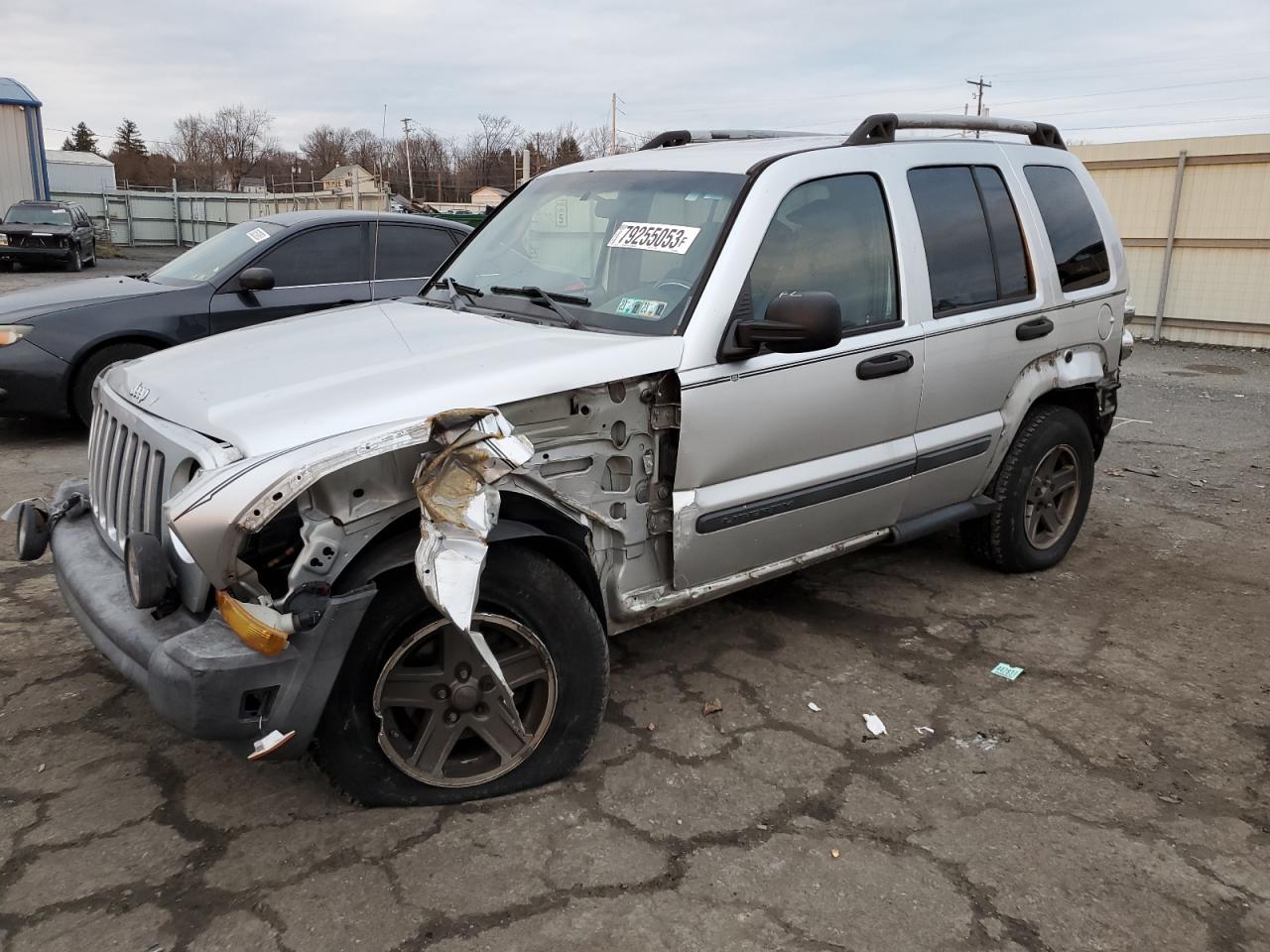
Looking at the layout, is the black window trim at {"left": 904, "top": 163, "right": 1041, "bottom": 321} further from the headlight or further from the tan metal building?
the tan metal building

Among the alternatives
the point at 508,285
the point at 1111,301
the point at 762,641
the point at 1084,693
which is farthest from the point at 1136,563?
the point at 508,285

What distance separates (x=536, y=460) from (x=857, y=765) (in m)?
1.44

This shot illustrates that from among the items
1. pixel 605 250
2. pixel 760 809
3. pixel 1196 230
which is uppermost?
pixel 1196 230

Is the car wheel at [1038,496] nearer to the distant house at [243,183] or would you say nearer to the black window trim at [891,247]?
the black window trim at [891,247]

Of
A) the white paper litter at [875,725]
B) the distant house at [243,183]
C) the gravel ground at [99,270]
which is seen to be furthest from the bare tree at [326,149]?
the white paper litter at [875,725]

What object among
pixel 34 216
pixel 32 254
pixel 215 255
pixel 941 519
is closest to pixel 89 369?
pixel 215 255

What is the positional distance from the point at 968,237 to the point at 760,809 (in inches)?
100

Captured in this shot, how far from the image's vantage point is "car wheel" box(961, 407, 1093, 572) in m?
4.55

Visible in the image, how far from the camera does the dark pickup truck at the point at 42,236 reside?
73.3 feet

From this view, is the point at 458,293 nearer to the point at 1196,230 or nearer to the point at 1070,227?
the point at 1070,227

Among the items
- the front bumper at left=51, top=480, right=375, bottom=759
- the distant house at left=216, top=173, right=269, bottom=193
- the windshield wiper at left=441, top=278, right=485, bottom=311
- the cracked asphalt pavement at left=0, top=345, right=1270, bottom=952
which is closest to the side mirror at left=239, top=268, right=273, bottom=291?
the cracked asphalt pavement at left=0, top=345, right=1270, bottom=952

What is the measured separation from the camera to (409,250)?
7.59m

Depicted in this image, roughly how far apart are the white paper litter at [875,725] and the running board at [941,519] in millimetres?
844

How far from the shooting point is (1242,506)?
240 inches
